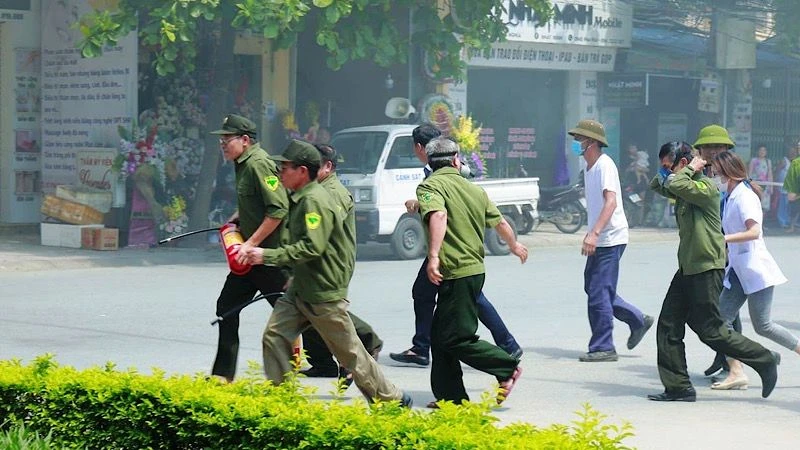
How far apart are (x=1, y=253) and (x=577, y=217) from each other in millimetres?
10172

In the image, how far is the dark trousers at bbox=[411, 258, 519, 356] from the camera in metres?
9.55

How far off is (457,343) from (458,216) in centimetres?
71

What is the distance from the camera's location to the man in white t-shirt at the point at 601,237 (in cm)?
1043

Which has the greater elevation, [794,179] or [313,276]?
[794,179]

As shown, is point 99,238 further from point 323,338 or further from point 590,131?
point 323,338

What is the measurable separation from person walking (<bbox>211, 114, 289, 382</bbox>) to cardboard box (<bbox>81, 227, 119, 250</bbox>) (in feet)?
36.6

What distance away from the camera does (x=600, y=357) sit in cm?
1059

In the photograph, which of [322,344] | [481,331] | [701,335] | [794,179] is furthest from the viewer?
[794,179]

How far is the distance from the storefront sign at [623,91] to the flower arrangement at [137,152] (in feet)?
36.4

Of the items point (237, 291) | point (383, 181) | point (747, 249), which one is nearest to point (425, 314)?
point (237, 291)

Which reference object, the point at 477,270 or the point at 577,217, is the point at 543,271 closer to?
the point at 577,217

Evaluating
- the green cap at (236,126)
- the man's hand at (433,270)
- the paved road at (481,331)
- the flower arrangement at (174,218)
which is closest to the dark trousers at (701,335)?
the paved road at (481,331)

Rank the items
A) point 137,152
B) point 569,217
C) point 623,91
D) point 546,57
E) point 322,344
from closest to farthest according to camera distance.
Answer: point 322,344, point 137,152, point 569,217, point 546,57, point 623,91

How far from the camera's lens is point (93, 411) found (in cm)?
619
